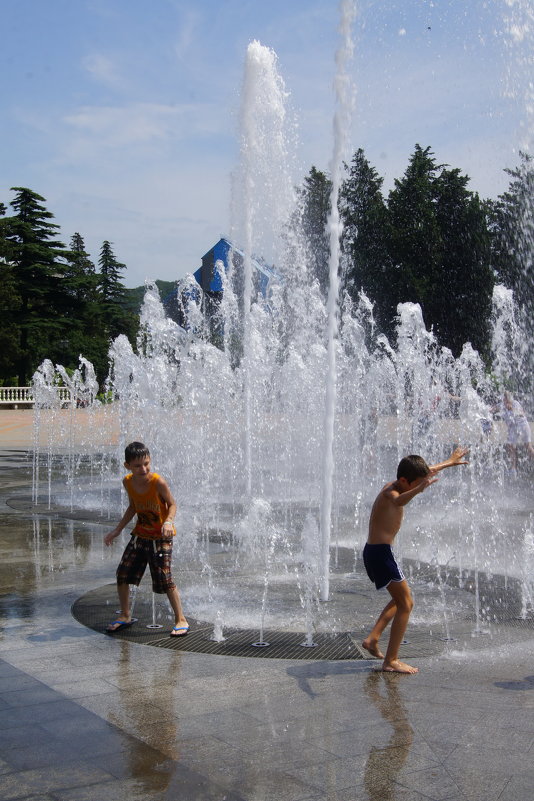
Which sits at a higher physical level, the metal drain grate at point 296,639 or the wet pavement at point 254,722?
the metal drain grate at point 296,639

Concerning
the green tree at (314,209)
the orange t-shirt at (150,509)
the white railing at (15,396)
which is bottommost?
the orange t-shirt at (150,509)

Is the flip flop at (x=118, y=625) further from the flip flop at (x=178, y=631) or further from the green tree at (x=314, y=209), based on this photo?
the green tree at (x=314, y=209)

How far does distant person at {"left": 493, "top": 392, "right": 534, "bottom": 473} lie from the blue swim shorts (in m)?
9.29

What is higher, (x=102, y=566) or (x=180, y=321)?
(x=180, y=321)

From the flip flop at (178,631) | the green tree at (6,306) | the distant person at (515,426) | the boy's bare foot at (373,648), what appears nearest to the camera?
the boy's bare foot at (373,648)

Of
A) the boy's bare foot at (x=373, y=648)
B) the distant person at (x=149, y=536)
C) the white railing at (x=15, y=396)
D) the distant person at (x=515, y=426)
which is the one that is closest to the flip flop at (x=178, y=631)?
the distant person at (x=149, y=536)

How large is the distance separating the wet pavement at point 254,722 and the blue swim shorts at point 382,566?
1.63 feet

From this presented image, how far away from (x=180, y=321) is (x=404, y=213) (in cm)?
3629

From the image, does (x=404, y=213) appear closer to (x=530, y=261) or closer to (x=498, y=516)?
(x=530, y=261)

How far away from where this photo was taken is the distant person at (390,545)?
4.81 m

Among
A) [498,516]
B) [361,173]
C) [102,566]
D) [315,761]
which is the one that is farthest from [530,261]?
[315,761]

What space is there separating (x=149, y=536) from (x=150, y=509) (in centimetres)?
18

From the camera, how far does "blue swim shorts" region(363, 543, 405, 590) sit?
486 centimetres

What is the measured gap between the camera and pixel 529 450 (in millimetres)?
14297
